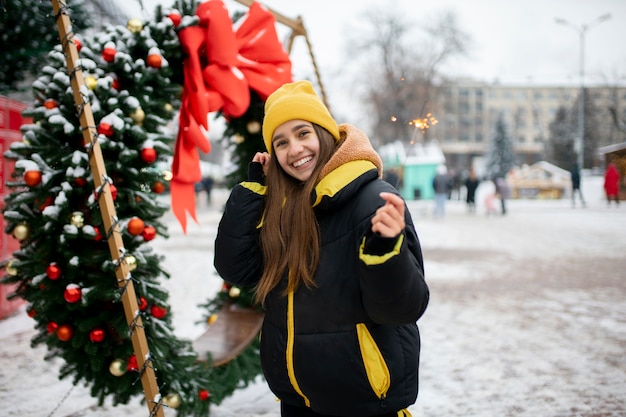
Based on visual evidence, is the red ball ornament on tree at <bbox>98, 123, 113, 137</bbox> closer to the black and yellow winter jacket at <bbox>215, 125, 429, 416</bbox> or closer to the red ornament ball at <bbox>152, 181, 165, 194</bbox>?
the red ornament ball at <bbox>152, 181, 165, 194</bbox>

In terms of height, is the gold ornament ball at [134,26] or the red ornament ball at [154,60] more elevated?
the gold ornament ball at [134,26]

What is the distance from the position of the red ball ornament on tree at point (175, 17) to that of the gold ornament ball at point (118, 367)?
2070 mm

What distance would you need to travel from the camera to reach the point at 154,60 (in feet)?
9.70

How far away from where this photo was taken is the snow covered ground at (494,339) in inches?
137

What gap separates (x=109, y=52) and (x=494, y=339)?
4232mm

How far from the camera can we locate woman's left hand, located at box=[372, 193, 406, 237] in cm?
136

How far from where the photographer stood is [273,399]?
3689 millimetres

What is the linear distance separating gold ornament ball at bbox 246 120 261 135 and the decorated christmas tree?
Answer: 101cm

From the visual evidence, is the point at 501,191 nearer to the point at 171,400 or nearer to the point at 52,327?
the point at 171,400

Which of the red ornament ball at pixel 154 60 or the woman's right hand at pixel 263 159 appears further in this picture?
the red ornament ball at pixel 154 60

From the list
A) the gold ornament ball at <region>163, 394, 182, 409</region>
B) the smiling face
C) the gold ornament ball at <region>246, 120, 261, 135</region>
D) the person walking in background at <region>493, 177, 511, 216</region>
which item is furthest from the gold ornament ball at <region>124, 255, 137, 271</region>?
the person walking in background at <region>493, 177, 511, 216</region>

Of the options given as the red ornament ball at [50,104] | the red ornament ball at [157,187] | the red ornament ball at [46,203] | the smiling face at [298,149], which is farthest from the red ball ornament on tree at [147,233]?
the smiling face at [298,149]

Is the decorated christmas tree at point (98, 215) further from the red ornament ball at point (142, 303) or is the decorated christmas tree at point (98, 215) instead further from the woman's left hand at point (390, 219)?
the woman's left hand at point (390, 219)

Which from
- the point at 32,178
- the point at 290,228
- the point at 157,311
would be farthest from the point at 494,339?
the point at 32,178
